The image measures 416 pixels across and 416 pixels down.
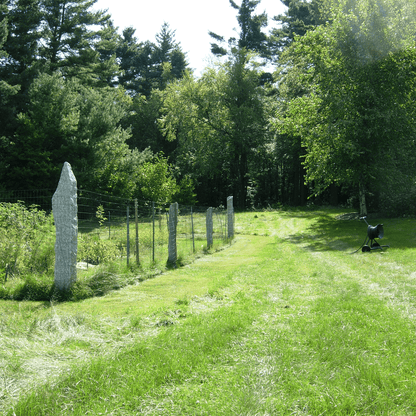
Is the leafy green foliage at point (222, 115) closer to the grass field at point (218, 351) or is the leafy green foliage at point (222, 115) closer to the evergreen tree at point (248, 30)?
the evergreen tree at point (248, 30)

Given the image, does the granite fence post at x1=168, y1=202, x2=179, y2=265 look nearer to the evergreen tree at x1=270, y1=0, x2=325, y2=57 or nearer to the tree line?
the tree line

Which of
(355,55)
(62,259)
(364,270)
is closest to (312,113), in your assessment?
(355,55)

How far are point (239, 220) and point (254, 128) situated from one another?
11.5 metres

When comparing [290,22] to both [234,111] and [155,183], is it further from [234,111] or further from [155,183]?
[155,183]

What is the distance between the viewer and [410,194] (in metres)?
21.8

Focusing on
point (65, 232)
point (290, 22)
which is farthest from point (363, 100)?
point (290, 22)

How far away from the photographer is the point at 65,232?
6898mm

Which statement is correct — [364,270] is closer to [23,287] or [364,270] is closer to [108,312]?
[108,312]

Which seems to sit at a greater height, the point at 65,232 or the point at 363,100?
the point at 363,100

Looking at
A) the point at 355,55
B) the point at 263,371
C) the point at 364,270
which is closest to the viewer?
the point at 263,371

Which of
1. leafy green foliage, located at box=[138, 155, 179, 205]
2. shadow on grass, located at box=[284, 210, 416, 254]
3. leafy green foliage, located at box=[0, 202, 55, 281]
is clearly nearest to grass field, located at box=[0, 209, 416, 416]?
leafy green foliage, located at box=[0, 202, 55, 281]

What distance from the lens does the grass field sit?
3084mm

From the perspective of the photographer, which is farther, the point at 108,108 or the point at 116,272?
the point at 108,108

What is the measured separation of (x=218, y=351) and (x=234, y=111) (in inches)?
1231
